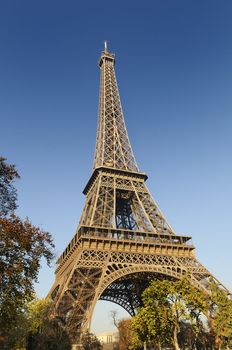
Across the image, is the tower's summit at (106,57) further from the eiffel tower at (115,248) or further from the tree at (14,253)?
the tree at (14,253)

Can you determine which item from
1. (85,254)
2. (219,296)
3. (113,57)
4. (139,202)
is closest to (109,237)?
(85,254)

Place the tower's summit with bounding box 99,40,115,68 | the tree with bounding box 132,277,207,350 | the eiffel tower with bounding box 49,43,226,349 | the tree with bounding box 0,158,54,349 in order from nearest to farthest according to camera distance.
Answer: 1. the tree with bounding box 0,158,54,349
2. the tree with bounding box 132,277,207,350
3. the eiffel tower with bounding box 49,43,226,349
4. the tower's summit with bounding box 99,40,115,68

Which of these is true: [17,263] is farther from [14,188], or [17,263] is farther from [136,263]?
[136,263]

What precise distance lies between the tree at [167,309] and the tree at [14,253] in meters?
14.5

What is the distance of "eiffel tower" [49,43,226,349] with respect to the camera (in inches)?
1231

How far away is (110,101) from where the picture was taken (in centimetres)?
6059

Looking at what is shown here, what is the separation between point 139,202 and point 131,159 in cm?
1006

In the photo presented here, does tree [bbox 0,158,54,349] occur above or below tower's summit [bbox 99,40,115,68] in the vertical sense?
below

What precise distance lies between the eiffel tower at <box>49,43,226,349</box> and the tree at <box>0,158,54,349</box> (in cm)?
1443

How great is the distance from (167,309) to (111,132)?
33602 mm

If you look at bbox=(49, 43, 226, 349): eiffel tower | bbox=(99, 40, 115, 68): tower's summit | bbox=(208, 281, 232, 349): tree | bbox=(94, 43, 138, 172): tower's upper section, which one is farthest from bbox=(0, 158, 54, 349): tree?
bbox=(99, 40, 115, 68): tower's summit

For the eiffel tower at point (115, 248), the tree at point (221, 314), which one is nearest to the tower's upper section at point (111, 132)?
the eiffel tower at point (115, 248)

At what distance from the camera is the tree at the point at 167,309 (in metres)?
27.2

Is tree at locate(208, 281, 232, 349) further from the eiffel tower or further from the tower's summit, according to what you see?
the tower's summit
